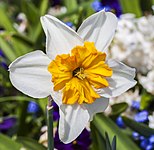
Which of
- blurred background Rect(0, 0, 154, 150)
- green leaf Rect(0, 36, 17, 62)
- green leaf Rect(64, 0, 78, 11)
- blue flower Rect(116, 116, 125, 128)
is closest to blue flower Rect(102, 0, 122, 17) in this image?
blurred background Rect(0, 0, 154, 150)

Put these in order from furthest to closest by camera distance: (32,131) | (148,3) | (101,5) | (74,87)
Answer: (148,3) < (101,5) < (32,131) < (74,87)

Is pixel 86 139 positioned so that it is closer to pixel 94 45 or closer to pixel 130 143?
pixel 130 143

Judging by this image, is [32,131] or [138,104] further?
[32,131]

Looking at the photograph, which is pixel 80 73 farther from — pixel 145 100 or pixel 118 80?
pixel 145 100

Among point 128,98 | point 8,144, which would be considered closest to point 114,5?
point 128,98

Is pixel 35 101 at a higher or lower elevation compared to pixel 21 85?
lower

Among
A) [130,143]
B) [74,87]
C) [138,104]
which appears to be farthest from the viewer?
[138,104]

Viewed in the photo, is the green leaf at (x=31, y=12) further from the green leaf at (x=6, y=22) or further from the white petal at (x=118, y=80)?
the white petal at (x=118, y=80)

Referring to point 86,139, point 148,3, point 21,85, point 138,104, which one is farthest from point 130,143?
point 148,3
